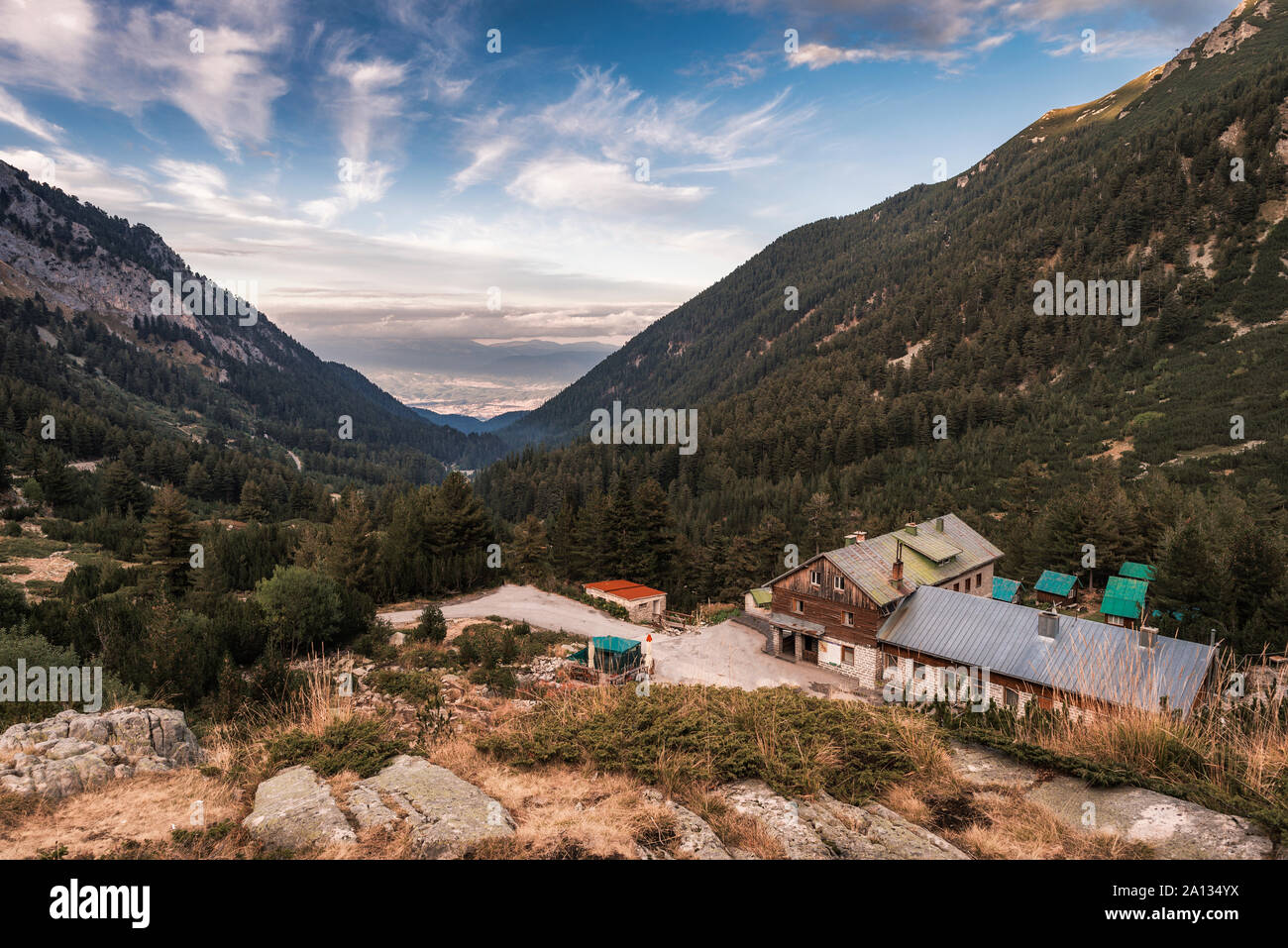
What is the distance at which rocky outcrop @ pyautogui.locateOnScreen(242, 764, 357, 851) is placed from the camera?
458 centimetres

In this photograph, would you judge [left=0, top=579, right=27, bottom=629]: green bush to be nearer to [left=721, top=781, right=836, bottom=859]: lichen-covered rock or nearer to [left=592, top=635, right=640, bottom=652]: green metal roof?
[left=592, top=635, right=640, bottom=652]: green metal roof

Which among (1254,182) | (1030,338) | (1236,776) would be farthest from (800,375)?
(1236,776)

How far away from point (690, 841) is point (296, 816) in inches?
128

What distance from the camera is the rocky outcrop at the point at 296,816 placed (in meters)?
4.58

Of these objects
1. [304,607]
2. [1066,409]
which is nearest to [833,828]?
[304,607]

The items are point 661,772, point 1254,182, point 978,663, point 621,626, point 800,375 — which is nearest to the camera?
point 661,772

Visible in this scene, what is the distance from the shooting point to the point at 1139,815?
4617 millimetres

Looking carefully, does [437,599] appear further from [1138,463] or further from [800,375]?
[800,375]

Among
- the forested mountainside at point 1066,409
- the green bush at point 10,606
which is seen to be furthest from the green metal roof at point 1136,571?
the green bush at point 10,606

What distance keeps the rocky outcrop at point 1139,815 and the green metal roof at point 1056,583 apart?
4040 cm

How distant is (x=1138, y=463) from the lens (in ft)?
218

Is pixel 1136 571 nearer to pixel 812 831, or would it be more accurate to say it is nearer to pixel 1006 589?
pixel 1006 589
